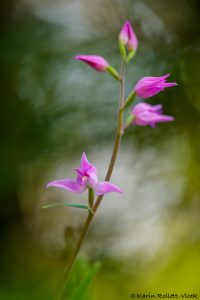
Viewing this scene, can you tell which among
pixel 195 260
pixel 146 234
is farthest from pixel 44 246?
pixel 195 260

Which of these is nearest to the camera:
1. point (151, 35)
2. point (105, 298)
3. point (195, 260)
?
point (105, 298)

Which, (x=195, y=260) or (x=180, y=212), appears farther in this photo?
(x=180, y=212)

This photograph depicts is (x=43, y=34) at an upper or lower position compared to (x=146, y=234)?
upper

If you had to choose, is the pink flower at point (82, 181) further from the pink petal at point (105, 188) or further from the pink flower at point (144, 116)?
the pink flower at point (144, 116)

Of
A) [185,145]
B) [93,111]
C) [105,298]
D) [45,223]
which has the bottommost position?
[105,298]

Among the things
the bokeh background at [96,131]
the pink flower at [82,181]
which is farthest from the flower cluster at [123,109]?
the bokeh background at [96,131]

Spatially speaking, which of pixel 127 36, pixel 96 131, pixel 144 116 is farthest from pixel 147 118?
pixel 96 131

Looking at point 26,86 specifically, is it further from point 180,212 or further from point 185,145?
point 180,212
